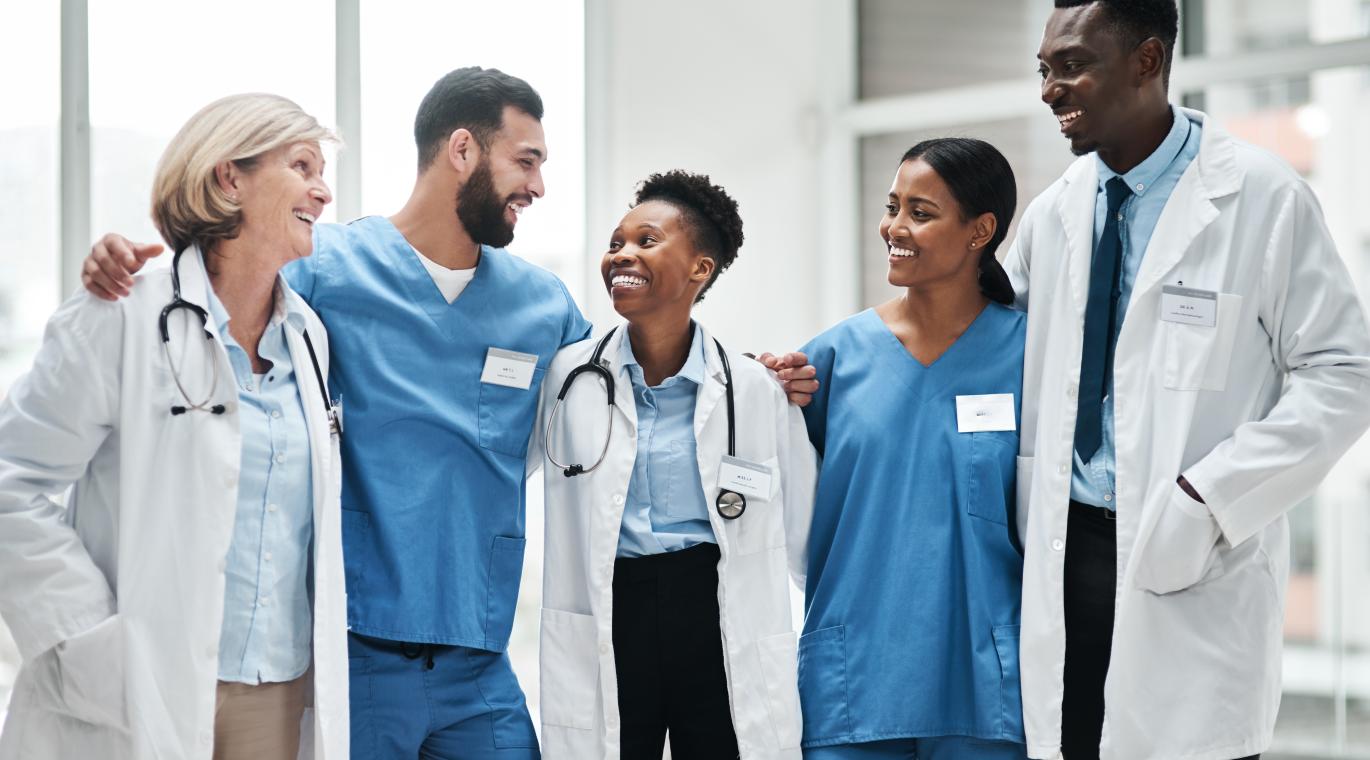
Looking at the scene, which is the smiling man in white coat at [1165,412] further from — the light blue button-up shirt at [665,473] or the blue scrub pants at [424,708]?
the blue scrub pants at [424,708]

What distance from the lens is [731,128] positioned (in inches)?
185

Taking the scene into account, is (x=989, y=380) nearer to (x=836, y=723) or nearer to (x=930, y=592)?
(x=930, y=592)

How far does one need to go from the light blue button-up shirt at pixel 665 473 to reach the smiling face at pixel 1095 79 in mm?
799

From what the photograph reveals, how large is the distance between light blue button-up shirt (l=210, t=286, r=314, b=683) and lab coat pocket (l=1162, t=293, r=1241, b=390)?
1.45 m

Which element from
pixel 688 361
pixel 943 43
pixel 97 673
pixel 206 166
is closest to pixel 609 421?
pixel 688 361

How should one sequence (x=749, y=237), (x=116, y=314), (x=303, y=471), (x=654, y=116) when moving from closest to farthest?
(x=116, y=314) < (x=303, y=471) < (x=654, y=116) < (x=749, y=237)

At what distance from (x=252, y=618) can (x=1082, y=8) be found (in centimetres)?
173

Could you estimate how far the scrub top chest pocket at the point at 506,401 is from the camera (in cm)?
235

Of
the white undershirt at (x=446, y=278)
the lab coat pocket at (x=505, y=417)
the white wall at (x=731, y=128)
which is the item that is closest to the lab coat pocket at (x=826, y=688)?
the lab coat pocket at (x=505, y=417)

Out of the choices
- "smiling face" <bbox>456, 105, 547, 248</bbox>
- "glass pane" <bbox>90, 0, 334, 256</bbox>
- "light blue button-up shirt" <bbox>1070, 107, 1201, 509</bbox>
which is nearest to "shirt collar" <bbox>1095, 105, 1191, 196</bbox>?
"light blue button-up shirt" <bbox>1070, 107, 1201, 509</bbox>

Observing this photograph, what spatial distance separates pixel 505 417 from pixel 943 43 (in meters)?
3.35

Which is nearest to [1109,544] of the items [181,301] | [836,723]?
[836,723]

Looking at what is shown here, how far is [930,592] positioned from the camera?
226 centimetres

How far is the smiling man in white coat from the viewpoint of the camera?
2.08m
